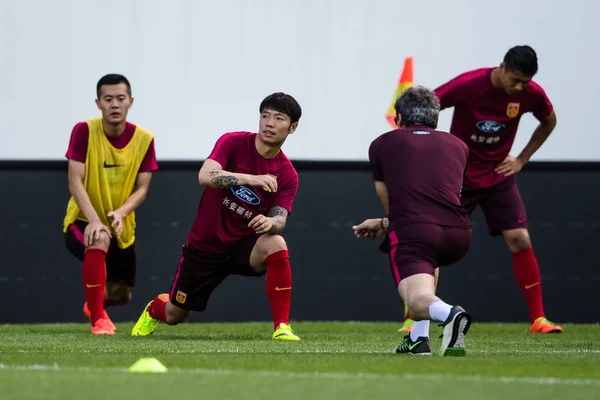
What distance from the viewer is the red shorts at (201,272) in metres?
7.16

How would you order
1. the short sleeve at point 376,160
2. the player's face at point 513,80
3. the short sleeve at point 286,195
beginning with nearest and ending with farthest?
1. the short sleeve at point 376,160
2. the short sleeve at point 286,195
3. the player's face at point 513,80

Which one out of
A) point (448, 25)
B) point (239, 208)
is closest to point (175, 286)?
point (239, 208)

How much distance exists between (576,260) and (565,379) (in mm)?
5497

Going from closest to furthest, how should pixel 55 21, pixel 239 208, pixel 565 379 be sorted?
pixel 565 379, pixel 239 208, pixel 55 21

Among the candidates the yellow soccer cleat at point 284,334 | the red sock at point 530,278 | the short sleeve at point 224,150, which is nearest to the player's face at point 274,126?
the short sleeve at point 224,150

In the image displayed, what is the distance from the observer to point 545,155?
9.77 metres

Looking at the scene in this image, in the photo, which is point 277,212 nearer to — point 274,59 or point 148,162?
point 148,162

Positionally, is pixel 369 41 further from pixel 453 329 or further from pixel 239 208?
pixel 453 329

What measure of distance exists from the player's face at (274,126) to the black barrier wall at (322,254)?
2763mm

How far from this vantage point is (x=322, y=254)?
9758 millimetres

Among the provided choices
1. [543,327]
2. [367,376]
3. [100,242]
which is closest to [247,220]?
[100,242]

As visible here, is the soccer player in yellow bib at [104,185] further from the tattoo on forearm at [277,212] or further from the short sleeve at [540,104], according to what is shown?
the short sleeve at [540,104]

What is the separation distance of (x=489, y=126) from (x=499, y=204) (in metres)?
0.51

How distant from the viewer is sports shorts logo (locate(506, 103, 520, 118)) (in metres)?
7.90
